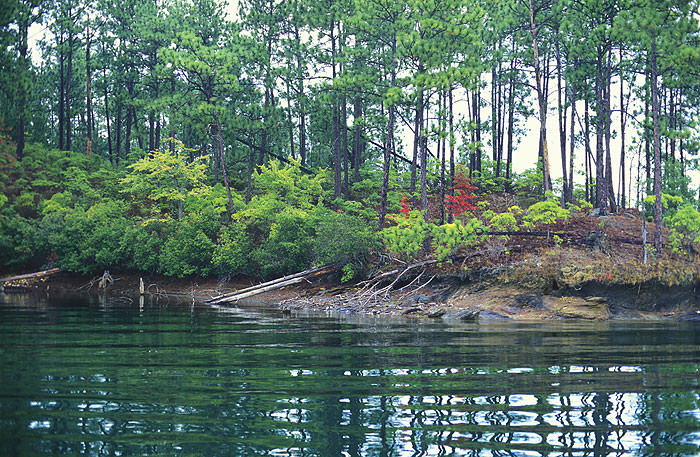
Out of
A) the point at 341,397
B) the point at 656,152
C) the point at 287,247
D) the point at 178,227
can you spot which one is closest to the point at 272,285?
the point at 287,247

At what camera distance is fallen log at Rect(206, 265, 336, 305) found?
25.0 m

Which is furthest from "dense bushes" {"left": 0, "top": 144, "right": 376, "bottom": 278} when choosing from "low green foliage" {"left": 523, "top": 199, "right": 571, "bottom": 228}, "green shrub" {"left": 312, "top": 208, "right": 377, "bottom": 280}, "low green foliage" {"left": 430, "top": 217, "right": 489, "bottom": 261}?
"low green foliage" {"left": 523, "top": 199, "right": 571, "bottom": 228}

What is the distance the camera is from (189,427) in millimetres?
4230

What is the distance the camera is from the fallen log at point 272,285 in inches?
985

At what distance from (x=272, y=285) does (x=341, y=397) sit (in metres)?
21.1

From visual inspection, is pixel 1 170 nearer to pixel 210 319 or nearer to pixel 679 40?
pixel 210 319

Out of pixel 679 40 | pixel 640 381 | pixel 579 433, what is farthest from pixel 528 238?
pixel 579 433

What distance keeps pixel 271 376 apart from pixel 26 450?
3.11 meters

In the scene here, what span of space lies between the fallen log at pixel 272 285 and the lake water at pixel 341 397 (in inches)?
570

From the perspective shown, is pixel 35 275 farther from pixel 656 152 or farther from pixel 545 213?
pixel 656 152

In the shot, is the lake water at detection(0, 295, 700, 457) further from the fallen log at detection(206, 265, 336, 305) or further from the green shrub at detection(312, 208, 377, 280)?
the green shrub at detection(312, 208, 377, 280)

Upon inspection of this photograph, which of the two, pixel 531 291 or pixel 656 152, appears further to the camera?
pixel 656 152

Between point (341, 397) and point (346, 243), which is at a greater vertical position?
point (346, 243)

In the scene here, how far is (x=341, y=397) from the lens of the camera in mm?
5371
